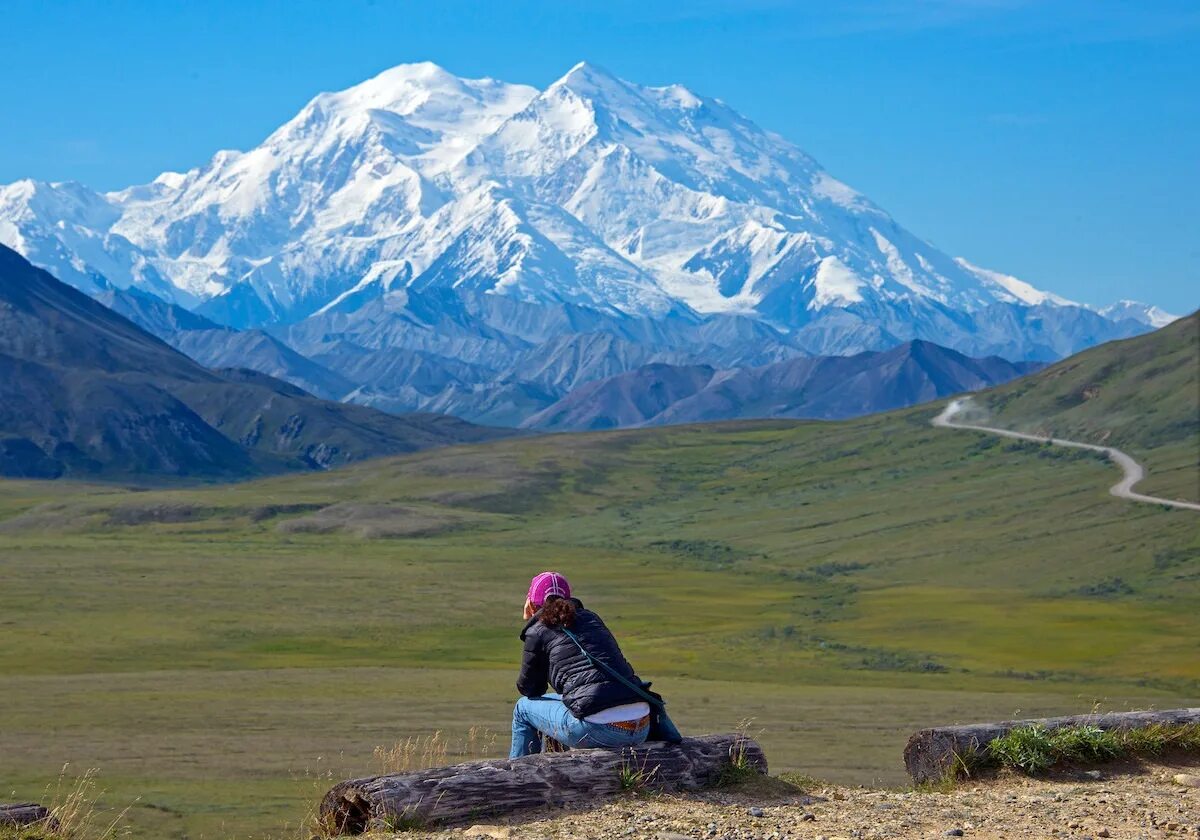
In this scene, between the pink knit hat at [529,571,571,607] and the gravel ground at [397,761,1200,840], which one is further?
the pink knit hat at [529,571,571,607]

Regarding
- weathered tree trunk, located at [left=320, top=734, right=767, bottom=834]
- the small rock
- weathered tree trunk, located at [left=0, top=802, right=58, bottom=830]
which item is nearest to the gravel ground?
the small rock

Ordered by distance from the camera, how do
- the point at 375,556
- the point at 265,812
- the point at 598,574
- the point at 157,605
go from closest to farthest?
the point at 265,812 → the point at 157,605 → the point at 598,574 → the point at 375,556

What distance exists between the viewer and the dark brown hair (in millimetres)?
17422

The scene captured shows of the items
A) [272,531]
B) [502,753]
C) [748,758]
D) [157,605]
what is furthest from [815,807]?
[272,531]

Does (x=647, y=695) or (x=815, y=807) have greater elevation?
(x=647, y=695)

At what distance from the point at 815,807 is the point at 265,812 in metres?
28.7

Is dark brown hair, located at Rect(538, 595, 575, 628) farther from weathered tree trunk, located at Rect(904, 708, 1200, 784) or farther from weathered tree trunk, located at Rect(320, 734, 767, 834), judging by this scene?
weathered tree trunk, located at Rect(904, 708, 1200, 784)

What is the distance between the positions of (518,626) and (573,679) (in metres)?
103

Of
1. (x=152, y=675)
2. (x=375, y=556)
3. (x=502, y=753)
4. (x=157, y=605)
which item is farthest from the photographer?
(x=375, y=556)

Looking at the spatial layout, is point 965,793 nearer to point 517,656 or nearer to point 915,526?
point 517,656

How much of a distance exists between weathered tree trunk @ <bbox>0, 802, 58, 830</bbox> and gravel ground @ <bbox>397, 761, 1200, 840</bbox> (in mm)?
3690

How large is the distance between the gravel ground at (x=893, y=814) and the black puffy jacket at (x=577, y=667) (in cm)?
112

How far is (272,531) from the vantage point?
199 meters

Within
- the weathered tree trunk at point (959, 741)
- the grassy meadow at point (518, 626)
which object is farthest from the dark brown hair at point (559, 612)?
the weathered tree trunk at point (959, 741)
